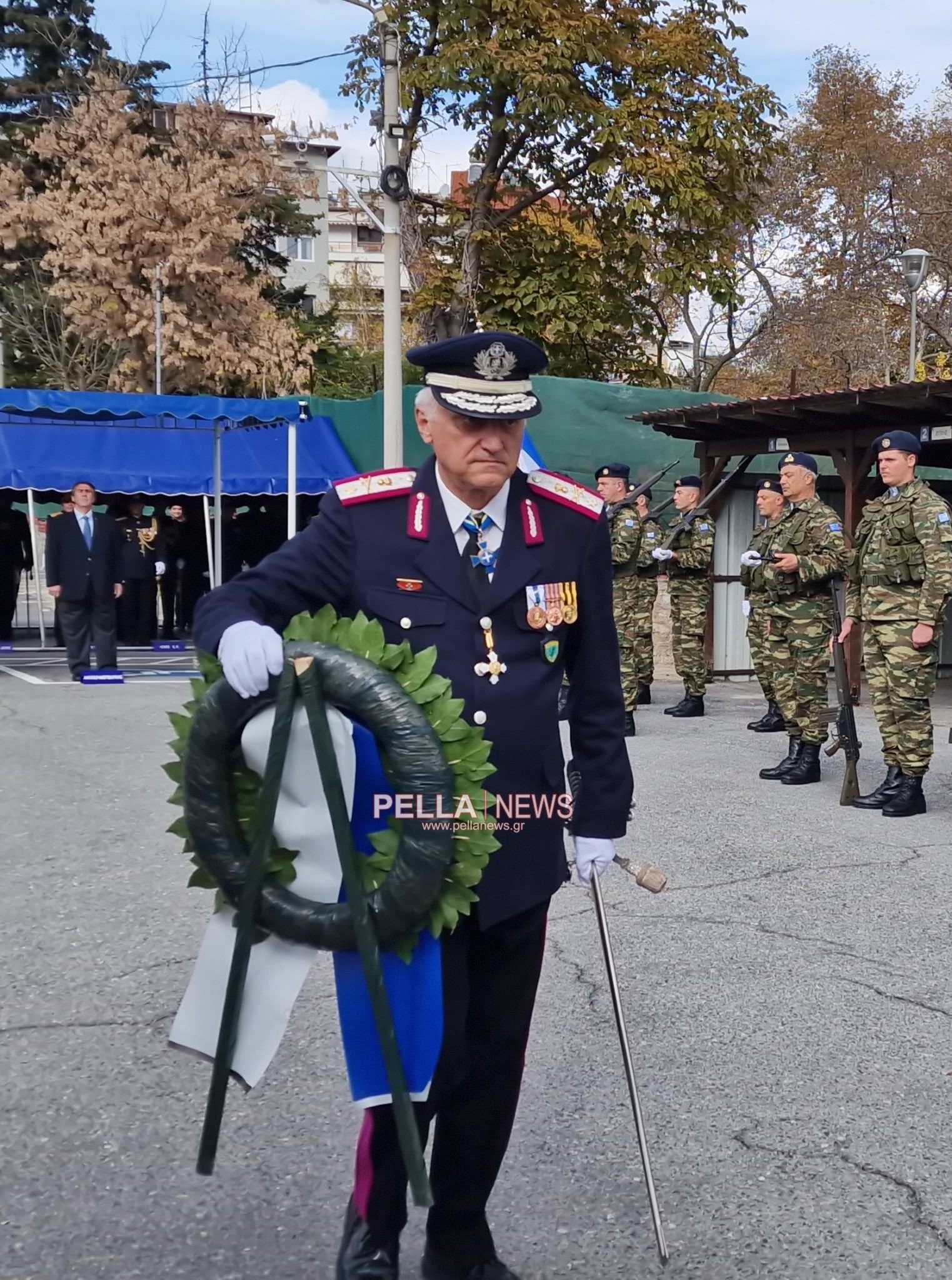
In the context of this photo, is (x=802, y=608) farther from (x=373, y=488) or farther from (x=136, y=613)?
(x=136, y=613)

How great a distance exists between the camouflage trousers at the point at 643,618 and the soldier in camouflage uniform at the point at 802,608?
263 cm

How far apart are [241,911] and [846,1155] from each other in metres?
1.74

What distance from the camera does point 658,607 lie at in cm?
2267

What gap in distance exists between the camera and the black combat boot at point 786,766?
29.8 ft

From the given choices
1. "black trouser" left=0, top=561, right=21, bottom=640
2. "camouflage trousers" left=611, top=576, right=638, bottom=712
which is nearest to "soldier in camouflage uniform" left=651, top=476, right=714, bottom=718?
"camouflage trousers" left=611, top=576, right=638, bottom=712

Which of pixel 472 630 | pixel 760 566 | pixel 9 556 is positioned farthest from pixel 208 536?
pixel 472 630

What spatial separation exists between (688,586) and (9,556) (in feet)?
41.2

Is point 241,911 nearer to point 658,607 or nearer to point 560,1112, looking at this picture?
point 560,1112

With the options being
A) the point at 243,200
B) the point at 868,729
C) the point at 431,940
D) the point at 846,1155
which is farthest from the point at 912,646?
the point at 243,200

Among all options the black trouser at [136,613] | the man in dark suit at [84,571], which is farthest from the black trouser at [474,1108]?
the black trouser at [136,613]

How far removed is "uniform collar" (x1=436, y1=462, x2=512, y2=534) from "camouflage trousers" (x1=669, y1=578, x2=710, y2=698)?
957 cm

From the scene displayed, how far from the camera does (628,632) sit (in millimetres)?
12039

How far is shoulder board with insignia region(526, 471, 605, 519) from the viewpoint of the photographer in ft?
9.43

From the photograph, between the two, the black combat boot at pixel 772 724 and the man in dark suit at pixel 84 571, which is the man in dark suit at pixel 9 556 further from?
the black combat boot at pixel 772 724
